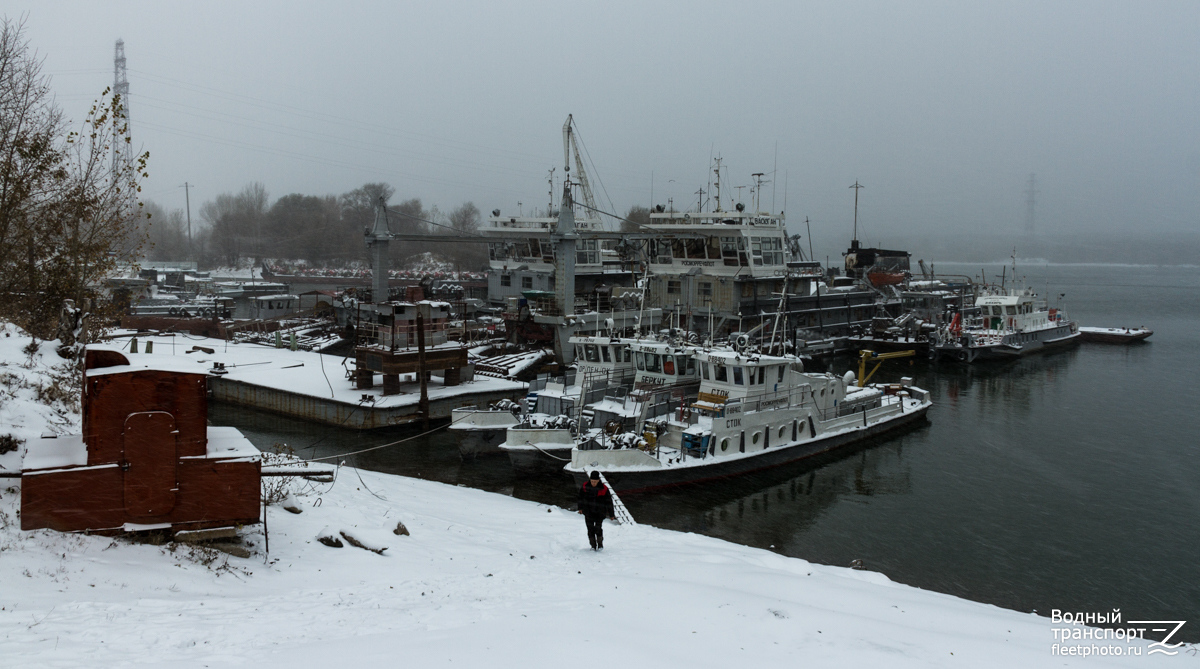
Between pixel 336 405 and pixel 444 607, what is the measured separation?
72.0 ft

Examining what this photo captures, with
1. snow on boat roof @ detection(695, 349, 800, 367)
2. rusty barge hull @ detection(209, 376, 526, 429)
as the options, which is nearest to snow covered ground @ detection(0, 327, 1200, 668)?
snow on boat roof @ detection(695, 349, 800, 367)

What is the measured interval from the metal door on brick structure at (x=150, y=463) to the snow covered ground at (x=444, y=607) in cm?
50

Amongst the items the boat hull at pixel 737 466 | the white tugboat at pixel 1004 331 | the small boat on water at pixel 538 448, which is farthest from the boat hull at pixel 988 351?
the small boat on water at pixel 538 448

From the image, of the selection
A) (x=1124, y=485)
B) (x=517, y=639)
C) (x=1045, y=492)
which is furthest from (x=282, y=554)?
(x=1124, y=485)

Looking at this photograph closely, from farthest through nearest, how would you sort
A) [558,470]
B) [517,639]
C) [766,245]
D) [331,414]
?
1. [766,245]
2. [331,414]
3. [558,470]
4. [517,639]

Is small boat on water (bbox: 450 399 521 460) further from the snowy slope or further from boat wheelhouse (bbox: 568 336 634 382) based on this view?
the snowy slope

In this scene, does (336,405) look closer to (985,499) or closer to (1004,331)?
(985,499)

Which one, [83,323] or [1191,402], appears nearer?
[83,323]

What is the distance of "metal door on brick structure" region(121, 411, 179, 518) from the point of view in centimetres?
940

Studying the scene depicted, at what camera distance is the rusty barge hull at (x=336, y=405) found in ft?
95.2

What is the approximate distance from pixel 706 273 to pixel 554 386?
26328 millimetres

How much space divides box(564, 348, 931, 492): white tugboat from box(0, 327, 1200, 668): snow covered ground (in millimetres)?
7777

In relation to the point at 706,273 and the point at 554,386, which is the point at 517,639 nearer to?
the point at 554,386

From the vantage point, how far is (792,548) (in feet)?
→ 62.7
